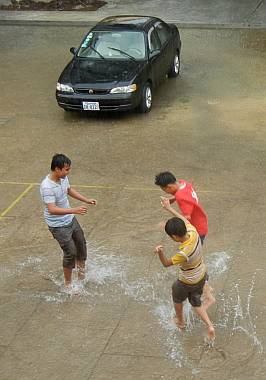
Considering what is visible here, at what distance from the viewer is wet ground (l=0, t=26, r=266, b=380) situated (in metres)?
6.57

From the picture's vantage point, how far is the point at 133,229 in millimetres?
9016

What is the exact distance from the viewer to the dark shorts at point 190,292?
6488 millimetres

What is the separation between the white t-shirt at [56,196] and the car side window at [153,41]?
749cm

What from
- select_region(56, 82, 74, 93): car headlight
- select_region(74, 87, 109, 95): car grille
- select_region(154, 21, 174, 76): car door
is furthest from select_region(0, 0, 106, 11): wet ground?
select_region(74, 87, 109, 95): car grille

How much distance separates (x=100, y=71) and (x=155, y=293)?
22.1ft

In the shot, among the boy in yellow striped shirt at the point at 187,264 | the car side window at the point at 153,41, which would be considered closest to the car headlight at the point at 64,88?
the car side window at the point at 153,41

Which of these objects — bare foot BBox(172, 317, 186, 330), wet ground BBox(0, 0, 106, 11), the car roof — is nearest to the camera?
bare foot BBox(172, 317, 186, 330)

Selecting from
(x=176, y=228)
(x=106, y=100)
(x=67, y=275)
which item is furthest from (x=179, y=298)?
(x=106, y=100)

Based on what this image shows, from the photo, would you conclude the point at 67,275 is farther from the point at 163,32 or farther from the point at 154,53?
the point at 163,32

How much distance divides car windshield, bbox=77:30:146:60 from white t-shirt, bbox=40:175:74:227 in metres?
7.00

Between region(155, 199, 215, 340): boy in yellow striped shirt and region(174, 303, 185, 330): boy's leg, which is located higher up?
region(155, 199, 215, 340): boy in yellow striped shirt

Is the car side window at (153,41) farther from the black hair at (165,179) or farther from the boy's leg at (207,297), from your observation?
the boy's leg at (207,297)

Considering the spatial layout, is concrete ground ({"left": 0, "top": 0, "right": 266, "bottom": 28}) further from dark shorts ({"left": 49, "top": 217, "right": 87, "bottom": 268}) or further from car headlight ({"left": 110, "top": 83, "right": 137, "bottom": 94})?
dark shorts ({"left": 49, "top": 217, "right": 87, "bottom": 268})

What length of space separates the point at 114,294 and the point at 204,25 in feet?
45.3
